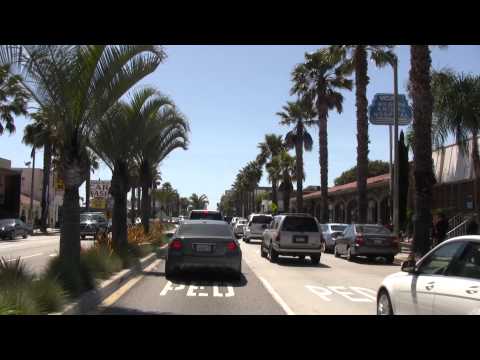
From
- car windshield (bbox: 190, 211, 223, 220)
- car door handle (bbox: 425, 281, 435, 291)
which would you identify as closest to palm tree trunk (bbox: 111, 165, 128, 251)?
car windshield (bbox: 190, 211, 223, 220)

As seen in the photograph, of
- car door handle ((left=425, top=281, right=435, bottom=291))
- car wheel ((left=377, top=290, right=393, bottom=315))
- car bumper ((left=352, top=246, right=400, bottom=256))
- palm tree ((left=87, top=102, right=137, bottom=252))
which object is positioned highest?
palm tree ((left=87, top=102, right=137, bottom=252))

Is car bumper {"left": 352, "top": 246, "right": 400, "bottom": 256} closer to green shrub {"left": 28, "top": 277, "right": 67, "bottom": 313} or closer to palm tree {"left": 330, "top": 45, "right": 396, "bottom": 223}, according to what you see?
palm tree {"left": 330, "top": 45, "right": 396, "bottom": 223}

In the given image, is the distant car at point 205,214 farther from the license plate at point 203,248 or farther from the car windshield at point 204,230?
the license plate at point 203,248

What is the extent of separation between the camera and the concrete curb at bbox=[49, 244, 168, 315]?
878 cm

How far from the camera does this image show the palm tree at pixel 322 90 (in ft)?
128

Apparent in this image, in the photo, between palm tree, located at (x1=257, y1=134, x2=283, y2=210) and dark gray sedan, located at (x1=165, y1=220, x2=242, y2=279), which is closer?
dark gray sedan, located at (x1=165, y1=220, x2=242, y2=279)

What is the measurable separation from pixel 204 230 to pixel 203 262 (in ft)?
3.35

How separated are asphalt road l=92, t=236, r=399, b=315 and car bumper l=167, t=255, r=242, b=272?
1.23 ft

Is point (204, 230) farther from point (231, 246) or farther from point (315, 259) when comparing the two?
point (315, 259)

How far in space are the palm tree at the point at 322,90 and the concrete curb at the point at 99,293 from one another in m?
24.5

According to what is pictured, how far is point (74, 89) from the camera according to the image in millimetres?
11805
